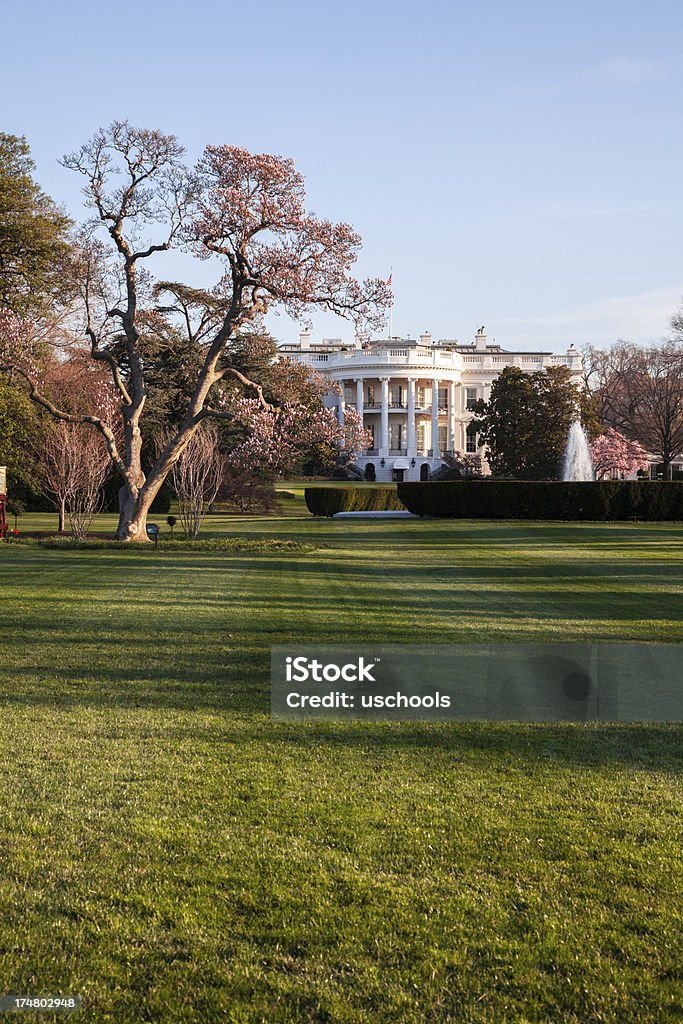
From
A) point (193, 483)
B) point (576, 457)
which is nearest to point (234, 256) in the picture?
point (193, 483)

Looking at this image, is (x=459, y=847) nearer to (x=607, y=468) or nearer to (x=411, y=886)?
(x=411, y=886)

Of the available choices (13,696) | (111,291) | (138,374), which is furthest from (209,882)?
(111,291)

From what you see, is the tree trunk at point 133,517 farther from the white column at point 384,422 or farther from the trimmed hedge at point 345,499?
the white column at point 384,422

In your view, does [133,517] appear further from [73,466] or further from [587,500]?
[587,500]

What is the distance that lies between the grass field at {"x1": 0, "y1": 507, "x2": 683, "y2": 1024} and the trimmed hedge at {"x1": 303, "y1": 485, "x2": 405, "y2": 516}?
30.7 meters

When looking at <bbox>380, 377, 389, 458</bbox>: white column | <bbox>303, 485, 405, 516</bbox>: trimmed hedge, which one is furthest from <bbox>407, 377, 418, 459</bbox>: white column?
<bbox>303, 485, 405, 516</bbox>: trimmed hedge

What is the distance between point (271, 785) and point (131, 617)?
19.3 ft

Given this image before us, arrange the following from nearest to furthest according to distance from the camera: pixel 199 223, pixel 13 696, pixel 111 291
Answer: pixel 13 696, pixel 199 223, pixel 111 291

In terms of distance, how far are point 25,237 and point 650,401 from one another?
150ft

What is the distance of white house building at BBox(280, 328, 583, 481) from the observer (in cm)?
7588

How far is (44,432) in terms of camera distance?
93.8 feet

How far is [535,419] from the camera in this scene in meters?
54.2

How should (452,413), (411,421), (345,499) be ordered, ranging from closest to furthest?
(345,499), (411,421), (452,413)

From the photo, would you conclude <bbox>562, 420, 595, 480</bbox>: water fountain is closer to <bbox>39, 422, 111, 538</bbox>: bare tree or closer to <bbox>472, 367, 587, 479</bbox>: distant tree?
<bbox>472, 367, 587, 479</bbox>: distant tree
